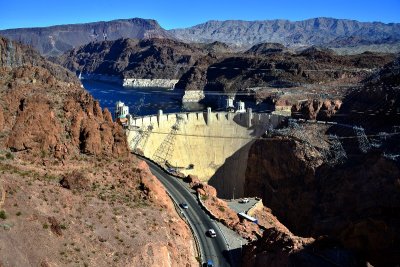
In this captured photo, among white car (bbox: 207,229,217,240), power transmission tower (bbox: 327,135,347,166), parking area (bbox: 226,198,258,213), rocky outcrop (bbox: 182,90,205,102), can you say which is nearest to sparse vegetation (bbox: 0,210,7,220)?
white car (bbox: 207,229,217,240)

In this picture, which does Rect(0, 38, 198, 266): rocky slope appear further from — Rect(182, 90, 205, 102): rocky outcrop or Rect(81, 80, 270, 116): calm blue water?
Rect(182, 90, 205, 102): rocky outcrop

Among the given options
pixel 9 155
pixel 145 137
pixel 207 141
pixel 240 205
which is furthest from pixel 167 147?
pixel 9 155

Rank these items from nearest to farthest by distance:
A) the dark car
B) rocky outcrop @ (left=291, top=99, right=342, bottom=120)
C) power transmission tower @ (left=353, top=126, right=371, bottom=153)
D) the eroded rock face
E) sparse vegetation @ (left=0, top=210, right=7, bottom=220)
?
1. sparse vegetation @ (left=0, top=210, right=7, bottom=220)
2. the dark car
3. the eroded rock face
4. power transmission tower @ (left=353, top=126, right=371, bottom=153)
5. rocky outcrop @ (left=291, top=99, right=342, bottom=120)

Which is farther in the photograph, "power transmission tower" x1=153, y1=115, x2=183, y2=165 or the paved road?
"power transmission tower" x1=153, y1=115, x2=183, y2=165

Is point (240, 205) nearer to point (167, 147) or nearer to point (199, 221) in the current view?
point (199, 221)

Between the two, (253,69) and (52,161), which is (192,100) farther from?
(52,161)

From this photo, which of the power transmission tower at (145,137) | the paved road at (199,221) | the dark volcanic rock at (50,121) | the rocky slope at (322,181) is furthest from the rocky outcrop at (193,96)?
the dark volcanic rock at (50,121)

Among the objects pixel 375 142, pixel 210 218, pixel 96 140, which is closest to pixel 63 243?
pixel 96 140
